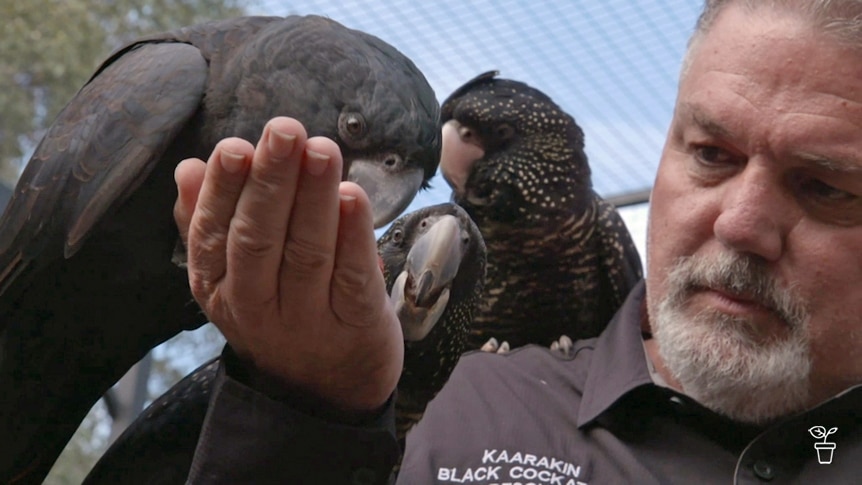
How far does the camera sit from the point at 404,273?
1.52 meters

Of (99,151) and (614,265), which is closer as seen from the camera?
(99,151)

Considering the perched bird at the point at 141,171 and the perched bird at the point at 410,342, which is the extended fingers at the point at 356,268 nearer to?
the perched bird at the point at 410,342

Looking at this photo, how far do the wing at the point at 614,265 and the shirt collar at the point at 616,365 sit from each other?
410mm

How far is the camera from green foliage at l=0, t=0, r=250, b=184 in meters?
3.01

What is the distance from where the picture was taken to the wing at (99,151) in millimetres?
1602

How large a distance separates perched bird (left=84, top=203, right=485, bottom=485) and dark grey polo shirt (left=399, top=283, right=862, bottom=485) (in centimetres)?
21

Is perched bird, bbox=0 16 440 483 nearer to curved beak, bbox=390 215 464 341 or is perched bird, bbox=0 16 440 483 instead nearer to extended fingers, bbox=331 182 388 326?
curved beak, bbox=390 215 464 341

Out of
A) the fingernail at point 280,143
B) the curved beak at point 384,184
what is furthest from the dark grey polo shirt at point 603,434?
the fingernail at point 280,143

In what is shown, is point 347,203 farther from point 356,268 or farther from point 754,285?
point 754,285

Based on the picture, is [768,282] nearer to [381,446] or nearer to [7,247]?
[381,446]

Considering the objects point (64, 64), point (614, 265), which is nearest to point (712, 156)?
point (614, 265)

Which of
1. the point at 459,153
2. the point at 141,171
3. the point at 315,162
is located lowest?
the point at 459,153

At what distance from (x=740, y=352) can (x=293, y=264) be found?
0.95 meters

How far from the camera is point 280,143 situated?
0.96 metres
